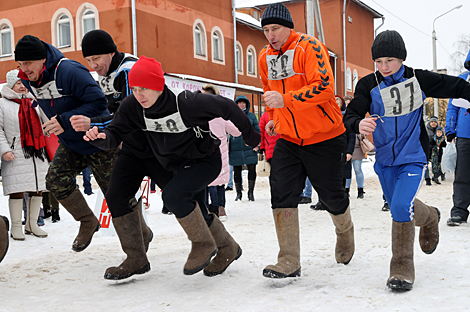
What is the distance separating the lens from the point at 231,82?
24250 millimetres

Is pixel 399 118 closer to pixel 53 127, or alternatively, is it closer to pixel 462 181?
pixel 53 127

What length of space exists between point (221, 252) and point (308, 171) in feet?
3.17

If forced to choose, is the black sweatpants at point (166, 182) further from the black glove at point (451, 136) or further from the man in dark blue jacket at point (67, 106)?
the black glove at point (451, 136)

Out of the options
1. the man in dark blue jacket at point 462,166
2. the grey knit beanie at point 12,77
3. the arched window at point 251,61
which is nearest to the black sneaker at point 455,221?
the man in dark blue jacket at point 462,166

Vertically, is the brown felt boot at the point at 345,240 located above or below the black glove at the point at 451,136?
below

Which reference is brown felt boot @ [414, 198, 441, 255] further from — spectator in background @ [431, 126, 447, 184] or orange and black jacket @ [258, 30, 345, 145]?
spectator in background @ [431, 126, 447, 184]

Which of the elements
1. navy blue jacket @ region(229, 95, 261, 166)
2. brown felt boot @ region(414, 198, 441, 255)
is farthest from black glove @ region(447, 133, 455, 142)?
navy blue jacket @ region(229, 95, 261, 166)

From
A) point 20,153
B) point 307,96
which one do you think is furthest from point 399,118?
point 20,153

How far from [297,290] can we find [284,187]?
80cm

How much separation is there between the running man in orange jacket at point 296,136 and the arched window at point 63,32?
17.3m

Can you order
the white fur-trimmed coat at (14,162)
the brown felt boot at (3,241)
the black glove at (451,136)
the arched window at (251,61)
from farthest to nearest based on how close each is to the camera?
the arched window at (251,61) < the black glove at (451,136) < the white fur-trimmed coat at (14,162) < the brown felt boot at (3,241)

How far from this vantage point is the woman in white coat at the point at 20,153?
6660mm

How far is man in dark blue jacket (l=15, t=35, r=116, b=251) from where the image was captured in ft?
14.3

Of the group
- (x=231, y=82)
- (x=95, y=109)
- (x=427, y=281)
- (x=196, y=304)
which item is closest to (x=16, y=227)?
(x=95, y=109)
